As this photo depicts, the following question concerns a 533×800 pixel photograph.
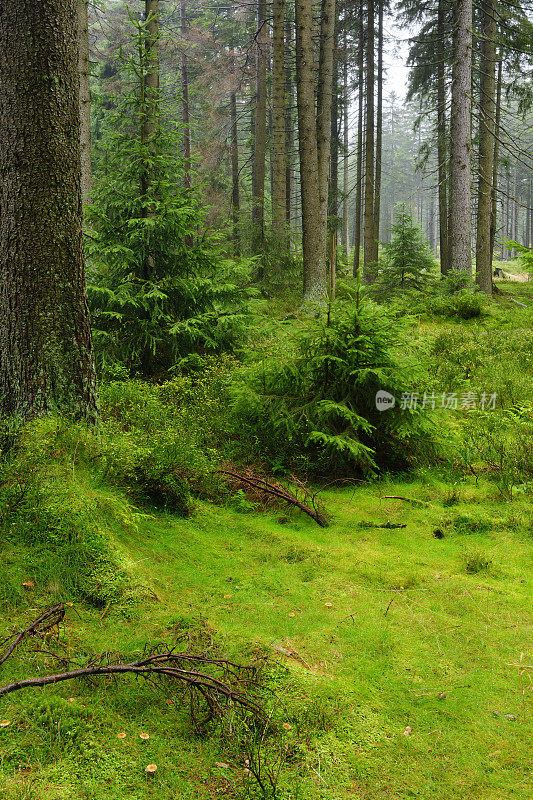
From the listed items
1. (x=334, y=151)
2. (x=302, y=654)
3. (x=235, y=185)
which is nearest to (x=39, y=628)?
(x=302, y=654)

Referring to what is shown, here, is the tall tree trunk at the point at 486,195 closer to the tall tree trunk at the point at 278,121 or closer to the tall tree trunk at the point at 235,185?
the tall tree trunk at the point at 278,121

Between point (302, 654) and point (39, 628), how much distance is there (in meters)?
1.33

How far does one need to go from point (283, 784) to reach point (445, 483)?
407 cm

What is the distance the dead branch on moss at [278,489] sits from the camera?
4.67 m

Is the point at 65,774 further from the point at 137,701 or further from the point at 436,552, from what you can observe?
the point at 436,552

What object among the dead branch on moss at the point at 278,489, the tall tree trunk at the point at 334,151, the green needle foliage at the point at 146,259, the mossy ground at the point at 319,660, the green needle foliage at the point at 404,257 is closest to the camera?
the mossy ground at the point at 319,660

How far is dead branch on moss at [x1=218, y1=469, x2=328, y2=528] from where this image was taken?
467 cm

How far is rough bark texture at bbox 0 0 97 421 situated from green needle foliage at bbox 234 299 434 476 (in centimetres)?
223

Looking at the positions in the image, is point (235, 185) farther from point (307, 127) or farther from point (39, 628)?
point (39, 628)

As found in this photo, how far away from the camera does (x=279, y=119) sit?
16641mm

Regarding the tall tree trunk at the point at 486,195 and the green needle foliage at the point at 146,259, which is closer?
the green needle foliage at the point at 146,259

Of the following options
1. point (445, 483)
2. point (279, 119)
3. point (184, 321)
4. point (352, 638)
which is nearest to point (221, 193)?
point (279, 119)

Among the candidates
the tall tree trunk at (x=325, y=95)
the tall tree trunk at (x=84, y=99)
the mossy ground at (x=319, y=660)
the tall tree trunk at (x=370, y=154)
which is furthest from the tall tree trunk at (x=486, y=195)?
the mossy ground at (x=319, y=660)

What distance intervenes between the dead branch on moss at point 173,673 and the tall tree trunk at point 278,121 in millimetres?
15534
